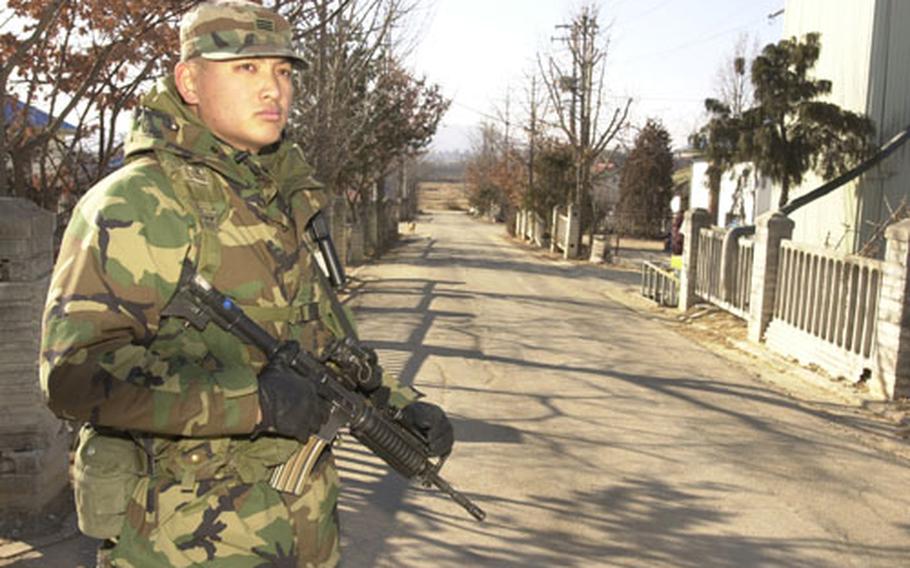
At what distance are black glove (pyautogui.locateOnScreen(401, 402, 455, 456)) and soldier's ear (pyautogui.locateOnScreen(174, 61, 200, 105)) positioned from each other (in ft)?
3.66

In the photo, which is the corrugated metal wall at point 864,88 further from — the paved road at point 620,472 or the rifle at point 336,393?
the rifle at point 336,393

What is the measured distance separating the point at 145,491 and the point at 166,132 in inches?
35.1

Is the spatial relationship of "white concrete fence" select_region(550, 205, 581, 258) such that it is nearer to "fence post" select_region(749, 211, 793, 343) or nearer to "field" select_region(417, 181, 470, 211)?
"fence post" select_region(749, 211, 793, 343)

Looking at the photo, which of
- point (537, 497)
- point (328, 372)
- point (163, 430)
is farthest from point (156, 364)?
point (537, 497)

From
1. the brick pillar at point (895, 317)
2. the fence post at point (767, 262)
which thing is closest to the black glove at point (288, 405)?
the brick pillar at point (895, 317)

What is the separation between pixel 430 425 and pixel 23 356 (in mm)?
2802

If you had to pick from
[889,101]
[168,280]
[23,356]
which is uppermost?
[889,101]

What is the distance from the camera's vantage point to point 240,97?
7.13 ft

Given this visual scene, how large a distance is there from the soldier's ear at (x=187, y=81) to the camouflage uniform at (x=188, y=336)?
3 cm

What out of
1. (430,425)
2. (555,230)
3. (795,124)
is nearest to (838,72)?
(795,124)

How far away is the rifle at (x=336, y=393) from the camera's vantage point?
1983 mm

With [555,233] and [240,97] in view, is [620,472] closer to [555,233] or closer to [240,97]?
[240,97]

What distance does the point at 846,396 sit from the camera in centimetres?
814

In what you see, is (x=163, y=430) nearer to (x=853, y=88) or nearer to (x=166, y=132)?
(x=166, y=132)
